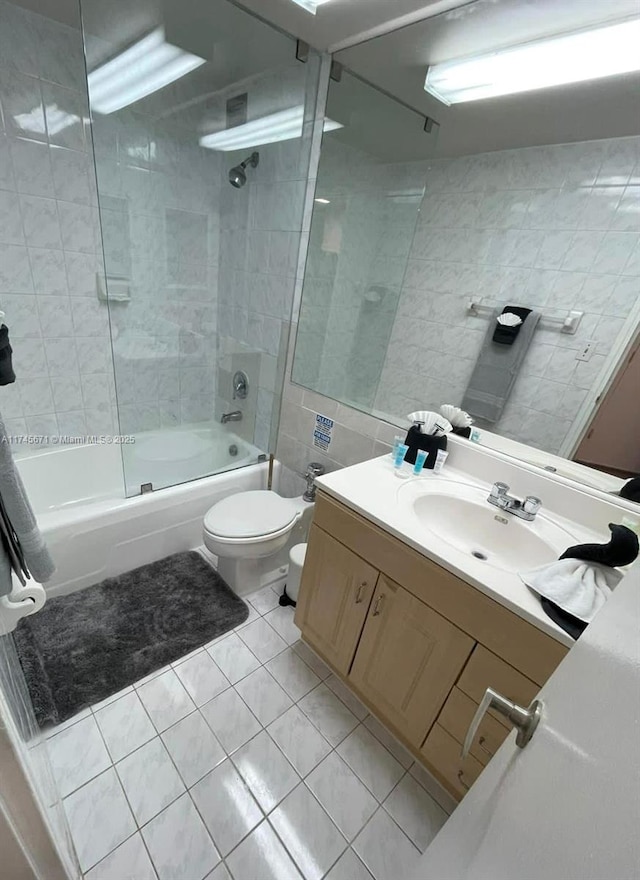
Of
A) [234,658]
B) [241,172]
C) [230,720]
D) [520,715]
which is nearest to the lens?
[520,715]

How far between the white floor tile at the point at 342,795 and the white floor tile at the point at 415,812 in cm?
7

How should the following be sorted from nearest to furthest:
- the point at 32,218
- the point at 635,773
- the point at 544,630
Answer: the point at 635,773
the point at 544,630
the point at 32,218

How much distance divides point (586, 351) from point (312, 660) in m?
1.55

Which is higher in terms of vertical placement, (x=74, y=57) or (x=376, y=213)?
(x=74, y=57)

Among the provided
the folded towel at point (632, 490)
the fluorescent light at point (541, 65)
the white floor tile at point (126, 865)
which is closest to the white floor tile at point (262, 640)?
the white floor tile at point (126, 865)

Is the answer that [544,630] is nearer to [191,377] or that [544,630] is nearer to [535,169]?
[535,169]

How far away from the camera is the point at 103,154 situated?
1794 millimetres

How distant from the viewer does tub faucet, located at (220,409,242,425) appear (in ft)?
7.99

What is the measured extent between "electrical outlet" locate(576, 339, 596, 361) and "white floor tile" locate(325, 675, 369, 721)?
57.8 inches

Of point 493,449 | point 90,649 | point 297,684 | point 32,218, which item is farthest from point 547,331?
point 32,218

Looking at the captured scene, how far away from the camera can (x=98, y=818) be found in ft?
3.41

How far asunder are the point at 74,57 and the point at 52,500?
215cm

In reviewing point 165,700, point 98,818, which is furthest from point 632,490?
point 98,818

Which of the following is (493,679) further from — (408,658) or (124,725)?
(124,725)
